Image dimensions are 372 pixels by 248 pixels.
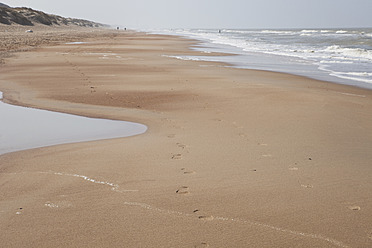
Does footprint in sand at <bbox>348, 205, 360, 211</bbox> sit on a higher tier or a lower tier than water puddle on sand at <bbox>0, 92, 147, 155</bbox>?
higher

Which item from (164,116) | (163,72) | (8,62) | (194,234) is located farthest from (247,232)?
(8,62)

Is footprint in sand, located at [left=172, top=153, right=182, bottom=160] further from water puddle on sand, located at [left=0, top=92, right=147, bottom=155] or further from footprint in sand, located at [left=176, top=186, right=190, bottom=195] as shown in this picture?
water puddle on sand, located at [left=0, top=92, right=147, bottom=155]

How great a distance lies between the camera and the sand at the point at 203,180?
2.87 m

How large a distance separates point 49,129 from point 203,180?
132 inches

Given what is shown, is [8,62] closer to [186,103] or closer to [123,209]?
[186,103]

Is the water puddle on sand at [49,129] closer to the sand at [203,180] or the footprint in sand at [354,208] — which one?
the sand at [203,180]

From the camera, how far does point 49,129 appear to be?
6.14m

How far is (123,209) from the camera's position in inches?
127

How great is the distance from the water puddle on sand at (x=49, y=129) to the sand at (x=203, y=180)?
320 millimetres

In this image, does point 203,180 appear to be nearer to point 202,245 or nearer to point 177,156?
point 177,156

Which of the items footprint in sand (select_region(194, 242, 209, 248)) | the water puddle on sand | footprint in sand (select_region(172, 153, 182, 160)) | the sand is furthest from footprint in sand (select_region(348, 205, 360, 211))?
the water puddle on sand

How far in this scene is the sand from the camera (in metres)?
2.87

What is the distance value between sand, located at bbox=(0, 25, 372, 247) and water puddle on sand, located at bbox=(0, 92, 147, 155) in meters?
0.32

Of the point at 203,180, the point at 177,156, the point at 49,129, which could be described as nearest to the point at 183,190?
the point at 203,180
